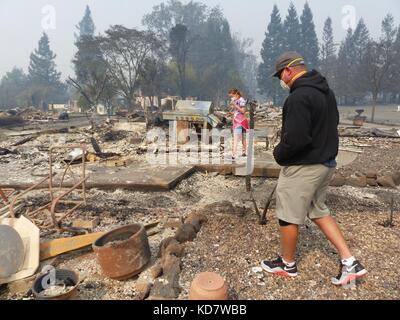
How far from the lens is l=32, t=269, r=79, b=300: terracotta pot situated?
2.74 m

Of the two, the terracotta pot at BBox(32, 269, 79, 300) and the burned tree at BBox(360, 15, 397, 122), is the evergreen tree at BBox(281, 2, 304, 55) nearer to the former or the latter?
the burned tree at BBox(360, 15, 397, 122)

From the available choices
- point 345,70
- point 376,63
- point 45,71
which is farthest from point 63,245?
point 45,71

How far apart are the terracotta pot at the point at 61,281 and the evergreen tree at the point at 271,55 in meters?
61.2

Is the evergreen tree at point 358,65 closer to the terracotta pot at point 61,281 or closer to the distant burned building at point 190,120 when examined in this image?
the distant burned building at point 190,120

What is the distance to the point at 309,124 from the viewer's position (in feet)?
8.89

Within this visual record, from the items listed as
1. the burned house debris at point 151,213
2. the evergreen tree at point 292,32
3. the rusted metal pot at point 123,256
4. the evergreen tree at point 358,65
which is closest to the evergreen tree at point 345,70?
the evergreen tree at point 358,65

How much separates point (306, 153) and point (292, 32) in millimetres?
73924

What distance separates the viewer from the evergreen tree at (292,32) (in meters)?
68.9

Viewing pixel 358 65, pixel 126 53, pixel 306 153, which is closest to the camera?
pixel 306 153

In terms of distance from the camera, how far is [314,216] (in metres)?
3.00

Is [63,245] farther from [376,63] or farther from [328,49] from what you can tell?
[328,49]

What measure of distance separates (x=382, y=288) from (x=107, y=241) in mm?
2507
